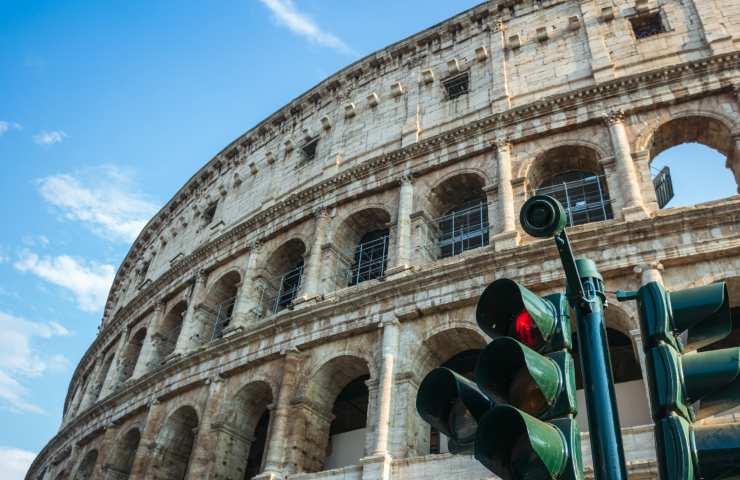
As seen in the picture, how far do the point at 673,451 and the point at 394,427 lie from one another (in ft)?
28.9

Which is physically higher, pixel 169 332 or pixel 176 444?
pixel 169 332

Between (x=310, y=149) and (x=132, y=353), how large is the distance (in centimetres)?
892

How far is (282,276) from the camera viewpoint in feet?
55.8

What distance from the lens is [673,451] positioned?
2.60 m

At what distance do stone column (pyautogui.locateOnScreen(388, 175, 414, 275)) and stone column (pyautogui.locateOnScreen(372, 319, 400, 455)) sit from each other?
1.52 m

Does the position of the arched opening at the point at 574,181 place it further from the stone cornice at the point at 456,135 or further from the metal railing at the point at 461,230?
the metal railing at the point at 461,230

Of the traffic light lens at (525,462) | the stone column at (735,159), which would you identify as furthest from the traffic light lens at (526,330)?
the stone column at (735,159)

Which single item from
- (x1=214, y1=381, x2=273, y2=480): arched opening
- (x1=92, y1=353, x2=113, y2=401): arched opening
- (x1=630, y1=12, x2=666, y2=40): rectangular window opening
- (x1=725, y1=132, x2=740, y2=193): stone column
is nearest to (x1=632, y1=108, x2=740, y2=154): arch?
(x1=725, y1=132, x2=740, y2=193): stone column

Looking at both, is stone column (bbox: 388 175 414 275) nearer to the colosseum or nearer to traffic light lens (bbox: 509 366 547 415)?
the colosseum

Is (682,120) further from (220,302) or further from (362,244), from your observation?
(220,302)

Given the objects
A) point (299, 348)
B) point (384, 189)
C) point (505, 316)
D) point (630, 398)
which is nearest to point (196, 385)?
point (299, 348)

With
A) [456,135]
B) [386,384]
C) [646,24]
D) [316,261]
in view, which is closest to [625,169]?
[456,135]

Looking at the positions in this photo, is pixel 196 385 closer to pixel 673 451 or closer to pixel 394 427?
pixel 394 427

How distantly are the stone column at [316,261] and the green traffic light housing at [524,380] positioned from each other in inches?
450
